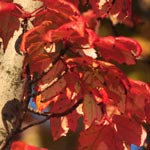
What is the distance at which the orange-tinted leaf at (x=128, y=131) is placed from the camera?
54.2 inches

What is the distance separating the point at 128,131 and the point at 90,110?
0.16m

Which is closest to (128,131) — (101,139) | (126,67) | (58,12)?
(101,139)

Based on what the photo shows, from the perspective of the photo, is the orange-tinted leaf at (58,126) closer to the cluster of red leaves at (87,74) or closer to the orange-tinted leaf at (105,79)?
the cluster of red leaves at (87,74)

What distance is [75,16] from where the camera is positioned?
109cm

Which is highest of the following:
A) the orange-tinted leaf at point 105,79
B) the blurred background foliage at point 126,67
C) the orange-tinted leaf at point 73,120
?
the orange-tinted leaf at point 105,79

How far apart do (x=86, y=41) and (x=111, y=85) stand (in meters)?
0.16

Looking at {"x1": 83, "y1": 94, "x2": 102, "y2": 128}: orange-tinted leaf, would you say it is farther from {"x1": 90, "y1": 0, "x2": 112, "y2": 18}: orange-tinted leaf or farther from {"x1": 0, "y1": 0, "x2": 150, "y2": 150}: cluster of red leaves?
{"x1": 90, "y1": 0, "x2": 112, "y2": 18}: orange-tinted leaf

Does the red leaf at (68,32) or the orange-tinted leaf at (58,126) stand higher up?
the red leaf at (68,32)

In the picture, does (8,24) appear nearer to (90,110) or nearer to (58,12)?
(58,12)

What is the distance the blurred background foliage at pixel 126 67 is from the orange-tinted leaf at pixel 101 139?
1.40 meters

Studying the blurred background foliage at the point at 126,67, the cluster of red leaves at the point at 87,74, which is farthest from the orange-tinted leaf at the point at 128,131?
the blurred background foliage at the point at 126,67

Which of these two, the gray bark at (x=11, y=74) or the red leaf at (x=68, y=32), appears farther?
the gray bark at (x=11, y=74)

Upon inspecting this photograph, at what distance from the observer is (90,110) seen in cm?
128

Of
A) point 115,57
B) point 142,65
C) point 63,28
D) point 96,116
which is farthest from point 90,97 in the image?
point 142,65
